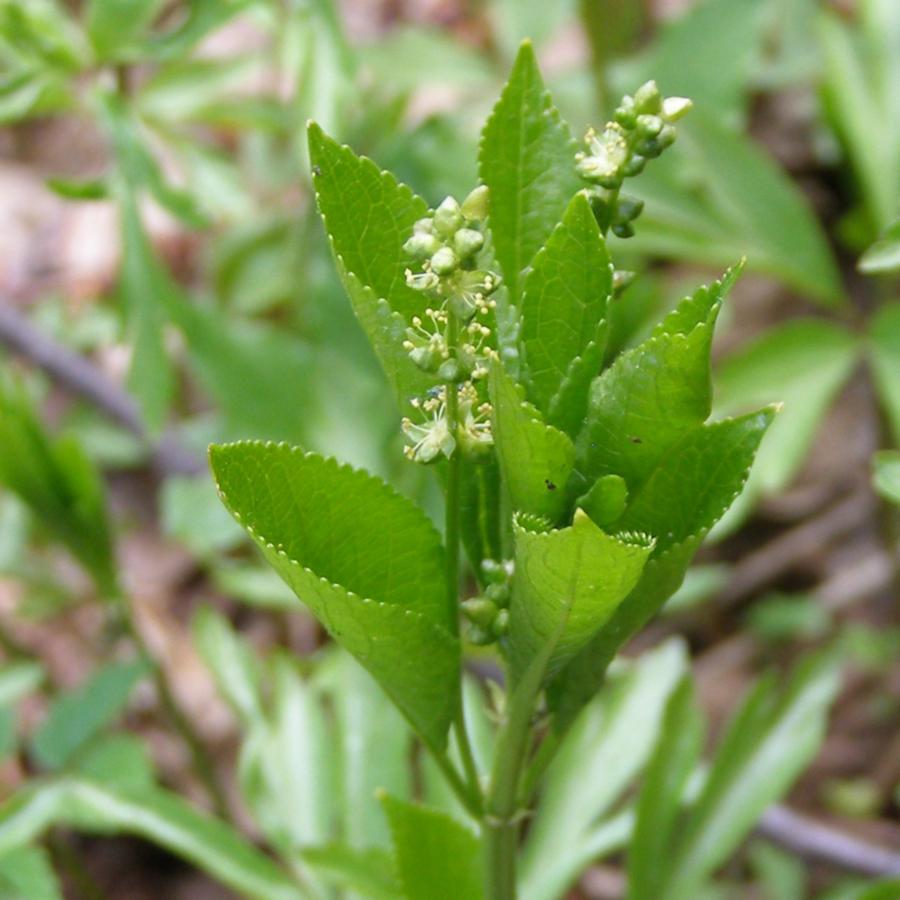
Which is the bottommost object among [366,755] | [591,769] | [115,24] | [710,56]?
[591,769]

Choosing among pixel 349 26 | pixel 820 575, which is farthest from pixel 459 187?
pixel 349 26

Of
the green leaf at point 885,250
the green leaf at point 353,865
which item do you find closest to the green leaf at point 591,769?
the green leaf at point 353,865

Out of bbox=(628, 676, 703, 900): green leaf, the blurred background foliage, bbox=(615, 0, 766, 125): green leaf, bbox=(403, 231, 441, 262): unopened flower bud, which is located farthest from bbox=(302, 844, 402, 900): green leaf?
bbox=(615, 0, 766, 125): green leaf

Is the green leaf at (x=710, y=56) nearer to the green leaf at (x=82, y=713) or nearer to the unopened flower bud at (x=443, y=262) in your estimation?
the green leaf at (x=82, y=713)

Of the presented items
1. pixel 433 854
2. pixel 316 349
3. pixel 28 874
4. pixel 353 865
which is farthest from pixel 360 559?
pixel 316 349

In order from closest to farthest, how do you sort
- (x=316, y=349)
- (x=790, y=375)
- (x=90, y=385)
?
(x=790, y=375), (x=316, y=349), (x=90, y=385)

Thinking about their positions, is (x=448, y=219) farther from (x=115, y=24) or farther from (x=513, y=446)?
(x=115, y=24)
